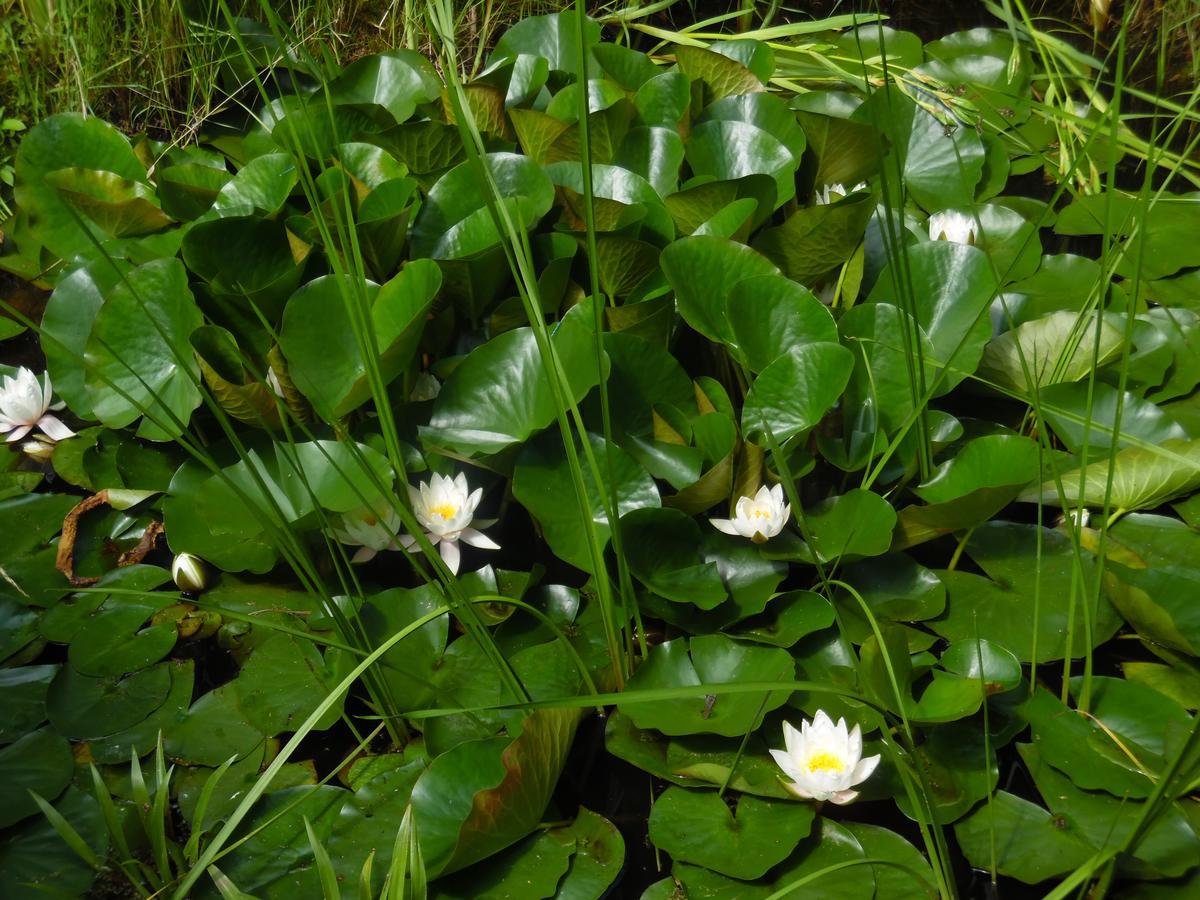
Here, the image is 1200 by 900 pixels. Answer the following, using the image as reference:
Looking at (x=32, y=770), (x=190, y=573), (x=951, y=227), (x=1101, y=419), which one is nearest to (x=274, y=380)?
(x=190, y=573)

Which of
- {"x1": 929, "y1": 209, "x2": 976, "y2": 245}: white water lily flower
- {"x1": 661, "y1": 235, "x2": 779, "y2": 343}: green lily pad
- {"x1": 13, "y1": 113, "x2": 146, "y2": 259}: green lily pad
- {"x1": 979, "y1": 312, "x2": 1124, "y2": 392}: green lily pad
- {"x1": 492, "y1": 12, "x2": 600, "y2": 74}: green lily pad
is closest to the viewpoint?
{"x1": 661, "y1": 235, "x2": 779, "y2": 343}: green lily pad

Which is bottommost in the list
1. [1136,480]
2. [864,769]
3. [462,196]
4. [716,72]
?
[864,769]

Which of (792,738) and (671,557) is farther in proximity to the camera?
(671,557)

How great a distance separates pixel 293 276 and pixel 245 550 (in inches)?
18.6

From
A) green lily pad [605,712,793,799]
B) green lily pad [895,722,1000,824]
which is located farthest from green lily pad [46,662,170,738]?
green lily pad [895,722,1000,824]

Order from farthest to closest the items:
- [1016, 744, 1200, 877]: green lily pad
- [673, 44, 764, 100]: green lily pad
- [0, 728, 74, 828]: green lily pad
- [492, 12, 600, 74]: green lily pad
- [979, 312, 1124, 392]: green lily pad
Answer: [492, 12, 600, 74]: green lily pad
[673, 44, 764, 100]: green lily pad
[979, 312, 1124, 392]: green lily pad
[0, 728, 74, 828]: green lily pad
[1016, 744, 1200, 877]: green lily pad

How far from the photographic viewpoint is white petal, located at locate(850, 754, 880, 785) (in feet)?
3.63

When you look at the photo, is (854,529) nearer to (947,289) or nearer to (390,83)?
(947,289)

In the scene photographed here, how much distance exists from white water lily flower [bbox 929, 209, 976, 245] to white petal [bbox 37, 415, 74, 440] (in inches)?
67.2

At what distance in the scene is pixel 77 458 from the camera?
1697 millimetres

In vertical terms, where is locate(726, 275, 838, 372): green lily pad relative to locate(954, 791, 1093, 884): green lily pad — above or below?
above

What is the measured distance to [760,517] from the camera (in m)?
1.34

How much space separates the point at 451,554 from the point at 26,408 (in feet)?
2.89

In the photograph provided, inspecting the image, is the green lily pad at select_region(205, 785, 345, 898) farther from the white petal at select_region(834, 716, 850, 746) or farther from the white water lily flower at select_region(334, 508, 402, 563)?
the white petal at select_region(834, 716, 850, 746)
